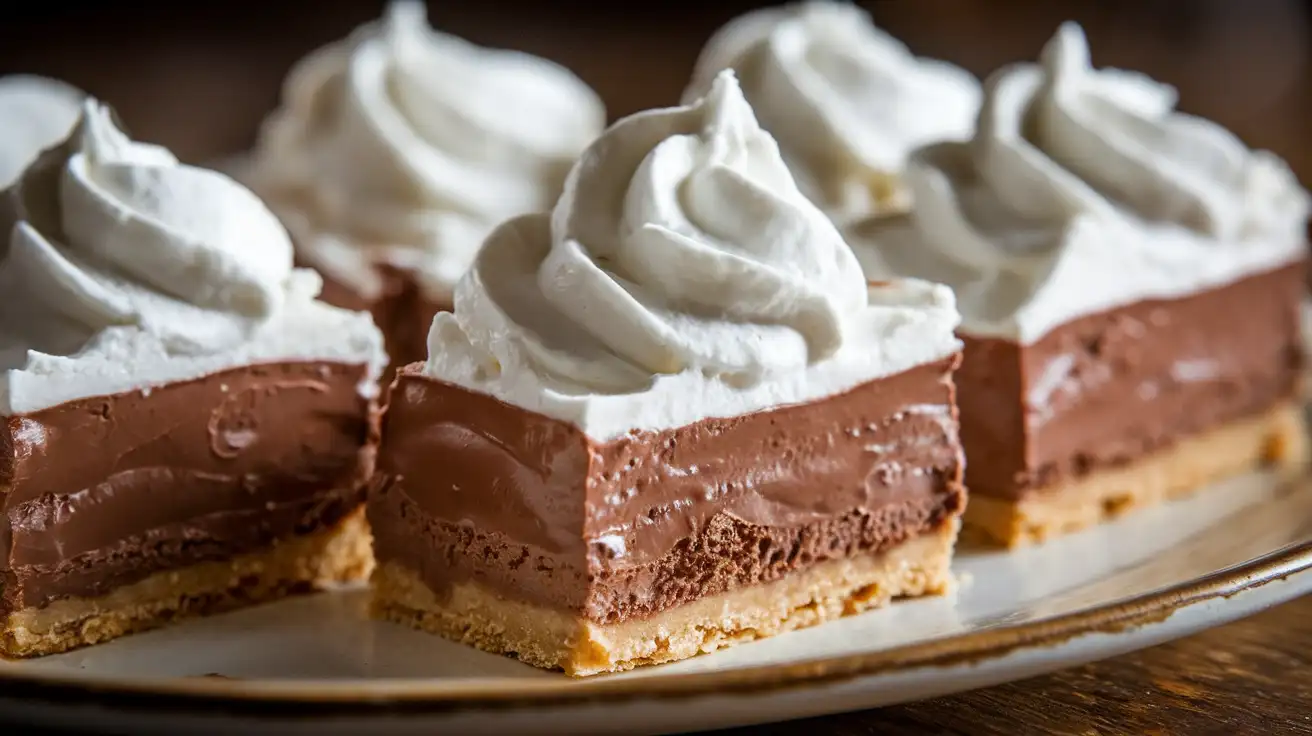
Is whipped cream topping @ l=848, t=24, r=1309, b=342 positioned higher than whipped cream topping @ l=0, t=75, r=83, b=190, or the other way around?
whipped cream topping @ l=848, t=24, r=1309, b=342

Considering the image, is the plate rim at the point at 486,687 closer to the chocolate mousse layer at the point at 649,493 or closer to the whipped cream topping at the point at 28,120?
the chocolate mousse layer at the point at 649,493

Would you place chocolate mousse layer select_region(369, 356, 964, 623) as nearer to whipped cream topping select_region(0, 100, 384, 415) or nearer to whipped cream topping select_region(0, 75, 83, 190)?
whipped cream topping select_region(0, 100, 384, 415)

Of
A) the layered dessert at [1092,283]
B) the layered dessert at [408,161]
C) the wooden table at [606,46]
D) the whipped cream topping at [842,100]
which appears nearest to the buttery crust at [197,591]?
the layered dessert at [408,161]

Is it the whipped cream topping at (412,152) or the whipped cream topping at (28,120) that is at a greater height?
the whipped cream topping at (412,152)

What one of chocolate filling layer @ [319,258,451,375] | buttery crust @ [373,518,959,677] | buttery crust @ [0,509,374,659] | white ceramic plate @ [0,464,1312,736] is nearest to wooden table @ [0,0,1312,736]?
chocolate filling layer @ [319,258,451,375]

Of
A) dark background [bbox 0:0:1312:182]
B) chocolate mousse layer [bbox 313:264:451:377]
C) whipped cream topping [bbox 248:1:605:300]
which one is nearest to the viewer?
chocolate mousse layer [bbox 313:264:451:377]

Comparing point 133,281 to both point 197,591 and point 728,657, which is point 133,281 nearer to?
point 197,591
